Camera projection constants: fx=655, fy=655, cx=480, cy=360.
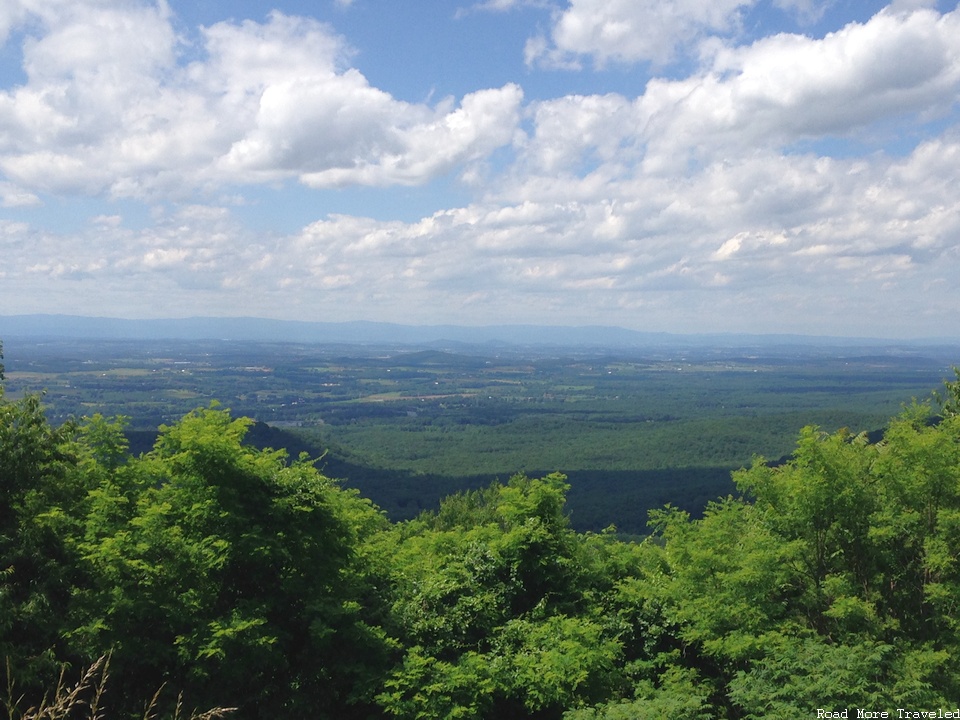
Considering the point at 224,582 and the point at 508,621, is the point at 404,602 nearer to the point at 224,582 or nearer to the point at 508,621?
the point at 508,621

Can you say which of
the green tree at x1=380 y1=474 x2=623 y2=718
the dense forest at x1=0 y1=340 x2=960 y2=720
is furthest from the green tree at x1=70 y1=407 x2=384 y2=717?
the green tree at x1=380 y1=474 x2=623 y2=718

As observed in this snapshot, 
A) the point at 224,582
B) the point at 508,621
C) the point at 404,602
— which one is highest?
the point at 224,582

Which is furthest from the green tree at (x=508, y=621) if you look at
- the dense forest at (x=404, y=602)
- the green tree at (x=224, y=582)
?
the green tree at (x=224, y=582)

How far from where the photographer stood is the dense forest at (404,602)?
1259 centimetres

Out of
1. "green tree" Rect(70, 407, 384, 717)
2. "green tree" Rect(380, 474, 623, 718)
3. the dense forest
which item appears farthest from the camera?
"green tree" Rect(380, 474, 623, 718)

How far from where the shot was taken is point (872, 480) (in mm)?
16391

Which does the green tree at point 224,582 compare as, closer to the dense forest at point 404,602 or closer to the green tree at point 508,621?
the dense forest at point 404,602

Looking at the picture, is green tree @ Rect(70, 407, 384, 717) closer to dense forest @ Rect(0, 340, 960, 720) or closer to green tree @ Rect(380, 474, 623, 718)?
dense forest @ Rect(0, 340, 960, 720)

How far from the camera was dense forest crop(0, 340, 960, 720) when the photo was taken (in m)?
12.6

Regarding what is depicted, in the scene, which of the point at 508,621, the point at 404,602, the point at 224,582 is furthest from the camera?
the point at 508,621

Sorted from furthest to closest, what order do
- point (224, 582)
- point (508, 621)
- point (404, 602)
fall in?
1. point (508, 621)
2. point (404, 602)
3. point (224, 582)

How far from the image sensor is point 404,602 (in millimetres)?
16297

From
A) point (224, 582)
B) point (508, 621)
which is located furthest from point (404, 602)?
point (224, 582)

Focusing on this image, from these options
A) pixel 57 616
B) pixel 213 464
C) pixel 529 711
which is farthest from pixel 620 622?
pixel 57 616
